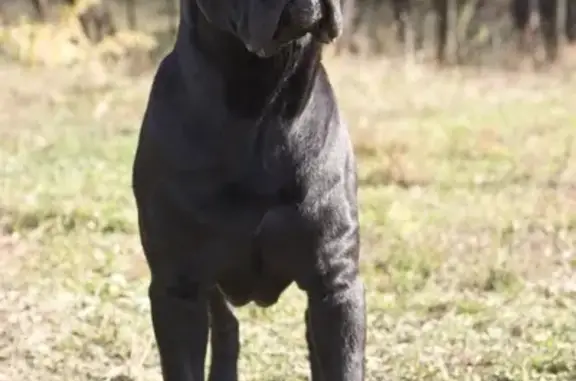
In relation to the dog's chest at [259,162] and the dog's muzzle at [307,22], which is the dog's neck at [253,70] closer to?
the dog's chest at [259,162]

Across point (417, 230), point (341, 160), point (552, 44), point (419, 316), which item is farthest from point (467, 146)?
point (552, 44)

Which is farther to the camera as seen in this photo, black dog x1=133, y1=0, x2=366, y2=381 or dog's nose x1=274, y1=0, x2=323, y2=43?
black dog x1=133, y1=0, x2=366, y2=381

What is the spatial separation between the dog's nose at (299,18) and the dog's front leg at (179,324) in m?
0.58

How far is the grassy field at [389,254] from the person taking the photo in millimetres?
3523

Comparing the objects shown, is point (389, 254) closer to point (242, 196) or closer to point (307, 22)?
point (242, 196)

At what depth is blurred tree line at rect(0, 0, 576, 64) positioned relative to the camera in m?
11.6

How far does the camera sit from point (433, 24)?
43.4 ft

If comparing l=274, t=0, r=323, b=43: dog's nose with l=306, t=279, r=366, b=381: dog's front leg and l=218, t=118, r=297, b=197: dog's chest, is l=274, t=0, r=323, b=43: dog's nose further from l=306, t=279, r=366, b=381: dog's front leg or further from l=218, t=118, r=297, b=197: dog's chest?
l=306, t=279, r=366, b=381: dog's front leg

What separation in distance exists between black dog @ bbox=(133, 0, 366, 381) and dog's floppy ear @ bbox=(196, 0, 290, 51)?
36mm

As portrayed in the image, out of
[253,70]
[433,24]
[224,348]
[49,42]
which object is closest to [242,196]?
[253,70]

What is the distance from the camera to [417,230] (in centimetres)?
→ 492

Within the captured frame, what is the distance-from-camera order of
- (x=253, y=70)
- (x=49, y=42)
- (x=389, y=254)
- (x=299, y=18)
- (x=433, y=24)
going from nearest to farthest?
(x=299, y=18) → (x=253, y=70) → (x=389, y=254) → (x=49, y=42) → (x=433, y=24)

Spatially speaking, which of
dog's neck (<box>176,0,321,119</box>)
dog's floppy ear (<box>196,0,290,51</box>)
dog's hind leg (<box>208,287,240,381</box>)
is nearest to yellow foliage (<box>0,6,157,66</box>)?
dog's hind leg (<box>208,287,240,381</box>)

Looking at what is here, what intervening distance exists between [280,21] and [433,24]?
11449 mm
